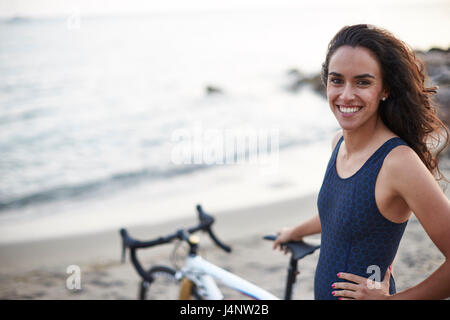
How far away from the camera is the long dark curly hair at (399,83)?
59.8 inches

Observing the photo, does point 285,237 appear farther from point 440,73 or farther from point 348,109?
point 440,73

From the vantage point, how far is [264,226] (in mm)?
5934

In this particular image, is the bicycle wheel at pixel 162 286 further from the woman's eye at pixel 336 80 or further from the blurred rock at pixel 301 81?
the blurred rock at pixel 301 81

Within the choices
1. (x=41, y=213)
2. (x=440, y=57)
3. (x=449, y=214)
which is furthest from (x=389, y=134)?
(x=41, y=213)

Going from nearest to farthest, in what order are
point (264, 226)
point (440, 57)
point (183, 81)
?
point (440, 57) → point (264, 226) → point (183, 81)

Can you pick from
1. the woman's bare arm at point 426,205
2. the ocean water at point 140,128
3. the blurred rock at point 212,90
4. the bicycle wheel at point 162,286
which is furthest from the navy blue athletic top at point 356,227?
the blurred rock at point 212,90

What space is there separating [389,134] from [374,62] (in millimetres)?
291

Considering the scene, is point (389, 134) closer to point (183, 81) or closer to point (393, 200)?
point (393, 200)

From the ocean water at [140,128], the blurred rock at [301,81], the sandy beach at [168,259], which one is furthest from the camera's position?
the blurred rock at [301,81]

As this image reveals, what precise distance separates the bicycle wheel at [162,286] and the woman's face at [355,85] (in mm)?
1393

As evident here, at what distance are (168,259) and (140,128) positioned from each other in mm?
9774

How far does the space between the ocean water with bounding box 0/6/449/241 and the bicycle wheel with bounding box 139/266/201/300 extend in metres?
2.34

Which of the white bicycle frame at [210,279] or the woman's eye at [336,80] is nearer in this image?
the woman's eye at [336,80]

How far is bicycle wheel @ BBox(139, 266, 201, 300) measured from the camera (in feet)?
9.16
